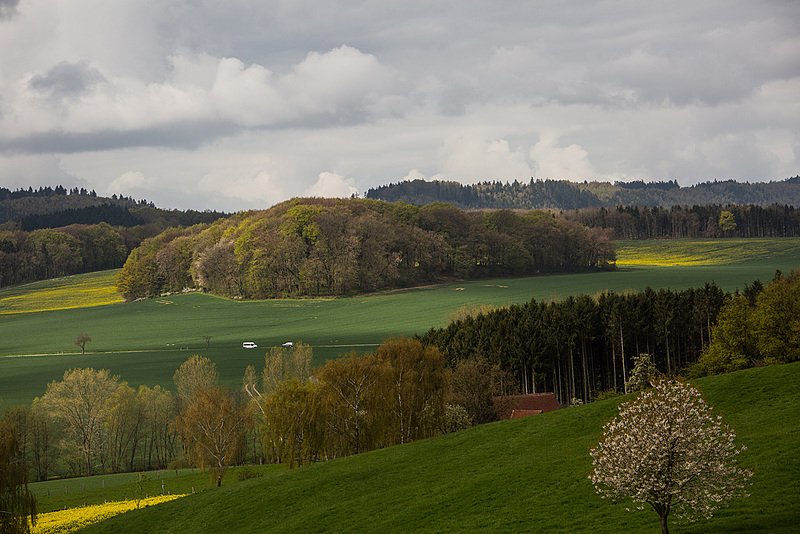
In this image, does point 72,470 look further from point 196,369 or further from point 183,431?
point 183,431

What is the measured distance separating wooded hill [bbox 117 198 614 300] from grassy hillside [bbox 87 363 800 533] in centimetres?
10474

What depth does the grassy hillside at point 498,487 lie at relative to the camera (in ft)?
74.8

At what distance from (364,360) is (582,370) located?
30762 millimetres

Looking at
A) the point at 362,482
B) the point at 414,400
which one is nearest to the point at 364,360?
the point at 414,400

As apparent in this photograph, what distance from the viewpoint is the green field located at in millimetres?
95000

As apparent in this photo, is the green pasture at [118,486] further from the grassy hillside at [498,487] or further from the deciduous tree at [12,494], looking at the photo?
the deciduous tree at [12,494]

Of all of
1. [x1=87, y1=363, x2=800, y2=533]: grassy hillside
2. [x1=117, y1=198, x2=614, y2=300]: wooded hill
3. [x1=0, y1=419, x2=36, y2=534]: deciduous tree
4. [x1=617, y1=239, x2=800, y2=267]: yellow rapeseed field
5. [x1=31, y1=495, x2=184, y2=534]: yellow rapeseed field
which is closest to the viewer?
[x1=87, y1=363, x2=800, y2=533]: grassy hillside

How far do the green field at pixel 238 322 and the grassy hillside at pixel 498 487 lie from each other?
48.4m

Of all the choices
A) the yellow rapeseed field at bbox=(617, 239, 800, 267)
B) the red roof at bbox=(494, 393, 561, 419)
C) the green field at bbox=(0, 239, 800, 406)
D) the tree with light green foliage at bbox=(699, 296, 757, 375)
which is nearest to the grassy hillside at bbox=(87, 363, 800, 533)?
the red roof at bbox=(494, 393, 561, 419)

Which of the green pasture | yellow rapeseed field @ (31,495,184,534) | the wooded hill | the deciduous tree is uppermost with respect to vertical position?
the wooded hill

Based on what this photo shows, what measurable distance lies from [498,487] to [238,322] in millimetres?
102914

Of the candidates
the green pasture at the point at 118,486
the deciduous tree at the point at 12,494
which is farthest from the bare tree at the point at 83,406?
the deciduous tree at the point at 12,494

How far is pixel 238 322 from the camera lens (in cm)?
12619

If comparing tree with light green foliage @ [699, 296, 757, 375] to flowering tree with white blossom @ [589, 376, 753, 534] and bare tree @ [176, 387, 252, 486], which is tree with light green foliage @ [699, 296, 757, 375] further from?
flowering tree with white blossom @ [589, 376, 753, 534]
